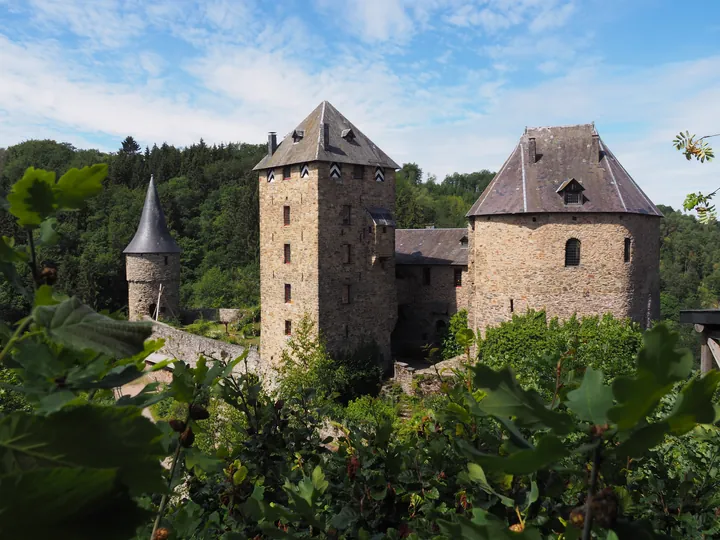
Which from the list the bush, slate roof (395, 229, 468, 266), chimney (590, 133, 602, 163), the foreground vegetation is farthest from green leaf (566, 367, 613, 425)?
slate roof (395, 229, 468, 266)

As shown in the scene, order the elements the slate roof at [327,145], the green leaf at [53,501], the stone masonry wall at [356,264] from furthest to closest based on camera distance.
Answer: the stone masonry wall at [356,264]
the slate roof at [327,145]
the green leaf at [53,501]

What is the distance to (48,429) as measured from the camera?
0.84m

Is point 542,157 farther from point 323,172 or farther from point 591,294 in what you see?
point 323,172

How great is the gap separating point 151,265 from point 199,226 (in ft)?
70.5

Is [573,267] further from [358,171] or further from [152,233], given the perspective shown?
[152,233]

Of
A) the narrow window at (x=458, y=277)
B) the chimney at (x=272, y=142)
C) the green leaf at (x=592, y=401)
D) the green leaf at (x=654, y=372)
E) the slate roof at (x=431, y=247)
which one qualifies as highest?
the chimney at (x=272, y=142)

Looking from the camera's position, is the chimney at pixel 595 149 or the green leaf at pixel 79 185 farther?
the chimney at pixel 595 149

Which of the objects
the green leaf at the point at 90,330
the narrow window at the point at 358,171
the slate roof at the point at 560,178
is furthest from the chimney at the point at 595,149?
the green leaf at the point at 90,330

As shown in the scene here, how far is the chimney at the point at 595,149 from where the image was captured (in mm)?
20391

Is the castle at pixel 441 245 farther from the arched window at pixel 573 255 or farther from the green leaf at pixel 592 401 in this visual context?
the green leaf at pixel 592 401

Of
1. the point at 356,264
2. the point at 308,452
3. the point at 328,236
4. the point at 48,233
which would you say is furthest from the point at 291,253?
the point at 48,233

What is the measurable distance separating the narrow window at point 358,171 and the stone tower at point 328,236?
0.04 metres

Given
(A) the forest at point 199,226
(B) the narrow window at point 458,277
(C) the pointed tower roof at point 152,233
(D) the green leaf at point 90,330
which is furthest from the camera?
(A) the forest at point 199,226

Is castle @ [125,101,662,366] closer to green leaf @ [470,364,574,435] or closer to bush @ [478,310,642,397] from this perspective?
bush @ [478,310,642,397]
